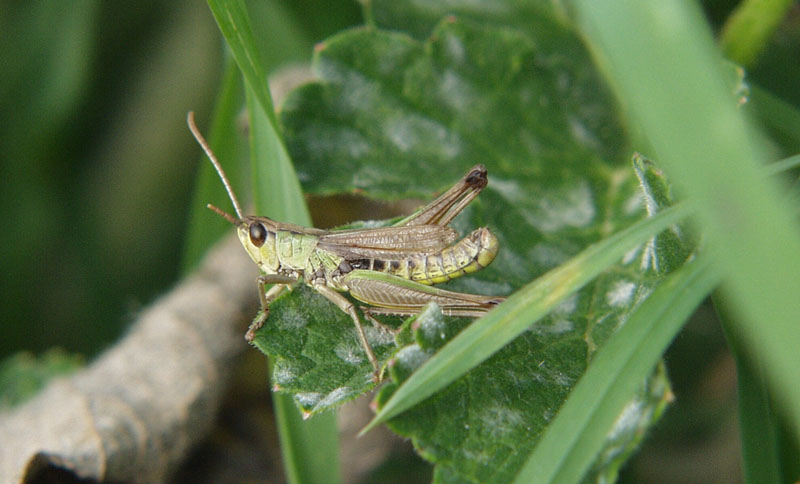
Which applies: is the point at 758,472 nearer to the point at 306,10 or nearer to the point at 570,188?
the point at 570,188

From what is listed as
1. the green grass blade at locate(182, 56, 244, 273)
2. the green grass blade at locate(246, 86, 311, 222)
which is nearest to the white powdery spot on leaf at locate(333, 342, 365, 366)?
the green grass blade at locate(246, 86, 311, 222)

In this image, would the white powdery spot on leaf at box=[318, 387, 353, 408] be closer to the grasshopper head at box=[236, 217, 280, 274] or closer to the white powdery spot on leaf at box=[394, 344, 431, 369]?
the white powdery spot on leaf at box=[394, 344, 431, 369]

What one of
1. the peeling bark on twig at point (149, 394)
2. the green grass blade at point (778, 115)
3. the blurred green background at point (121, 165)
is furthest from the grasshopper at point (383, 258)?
the blurred green background at point (121, 165)

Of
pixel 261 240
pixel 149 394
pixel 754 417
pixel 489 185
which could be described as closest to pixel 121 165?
pixel 149 394

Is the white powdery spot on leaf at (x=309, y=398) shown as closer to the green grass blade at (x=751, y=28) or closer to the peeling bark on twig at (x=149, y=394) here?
the peeling bark on twig at (x=149, y=394)

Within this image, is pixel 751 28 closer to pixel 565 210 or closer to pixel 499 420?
pixel 565 210

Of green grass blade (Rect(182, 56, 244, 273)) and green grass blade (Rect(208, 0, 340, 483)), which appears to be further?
green grass blade (Rect(182, 56, 244, 273))

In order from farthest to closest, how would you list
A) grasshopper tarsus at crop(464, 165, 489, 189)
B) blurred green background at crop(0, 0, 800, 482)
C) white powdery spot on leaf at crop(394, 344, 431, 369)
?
blurred green background at crop(0, 0, 800, 482) → grasshopper tarsus at crop(464, 165, 489, 189) → white powdery spot on leaf at crop(394, 344, 431, 369)

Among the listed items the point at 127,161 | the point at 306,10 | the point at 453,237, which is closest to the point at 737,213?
the point at 453,237
